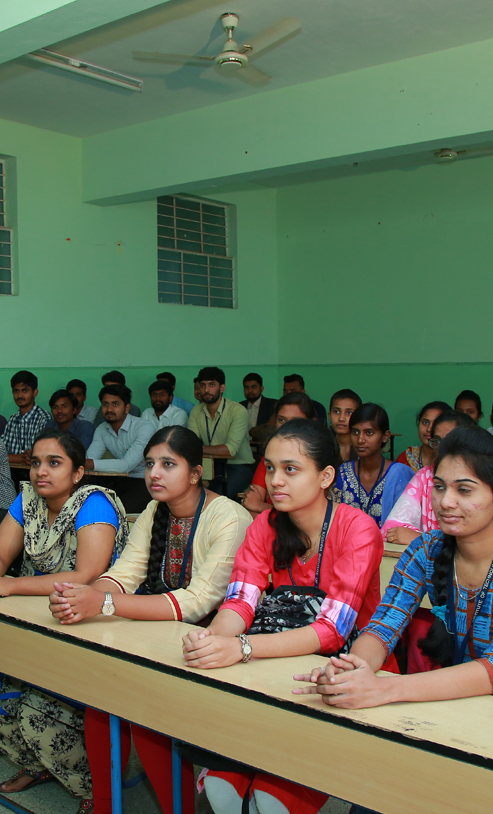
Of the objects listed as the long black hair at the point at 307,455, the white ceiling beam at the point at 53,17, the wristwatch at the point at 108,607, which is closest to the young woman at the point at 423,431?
the long black hair at the point at 307,455

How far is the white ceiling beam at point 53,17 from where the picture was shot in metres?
3.47

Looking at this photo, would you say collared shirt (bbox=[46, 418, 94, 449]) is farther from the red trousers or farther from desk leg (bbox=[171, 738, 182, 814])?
desk leg (bbox=[171, 738, 182, 814])

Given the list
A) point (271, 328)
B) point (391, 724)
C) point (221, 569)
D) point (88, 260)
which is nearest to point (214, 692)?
point (391, 724)

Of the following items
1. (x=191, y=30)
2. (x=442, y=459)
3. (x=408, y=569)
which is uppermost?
(x=191, y=30)

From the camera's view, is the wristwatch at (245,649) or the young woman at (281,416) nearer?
the wristwatch at (245,649)

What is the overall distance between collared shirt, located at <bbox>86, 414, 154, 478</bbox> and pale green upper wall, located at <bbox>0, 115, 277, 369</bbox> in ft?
4.73

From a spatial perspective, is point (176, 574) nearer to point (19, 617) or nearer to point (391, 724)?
point (19, 617)

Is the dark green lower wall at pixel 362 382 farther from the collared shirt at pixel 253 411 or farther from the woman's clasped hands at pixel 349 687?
the woman's clasped hands at pixel 349 687

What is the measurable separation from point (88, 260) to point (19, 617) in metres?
5.64

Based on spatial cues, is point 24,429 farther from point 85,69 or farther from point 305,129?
point 305,129

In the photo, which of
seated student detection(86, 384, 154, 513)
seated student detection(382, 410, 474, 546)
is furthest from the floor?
seated student detection(86, 384, 154, 513)

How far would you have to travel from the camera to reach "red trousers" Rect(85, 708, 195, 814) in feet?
6.40

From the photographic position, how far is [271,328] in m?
9.26

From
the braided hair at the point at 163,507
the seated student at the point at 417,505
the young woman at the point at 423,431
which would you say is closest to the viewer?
the braided hair at the point at 163,507
